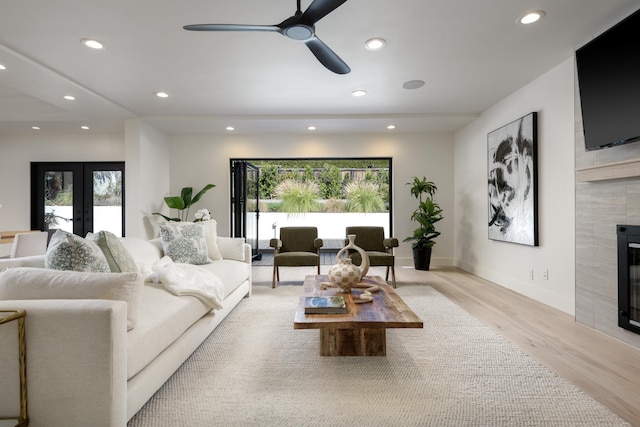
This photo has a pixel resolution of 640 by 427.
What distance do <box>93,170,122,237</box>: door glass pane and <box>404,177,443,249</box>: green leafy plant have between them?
5.42 metres

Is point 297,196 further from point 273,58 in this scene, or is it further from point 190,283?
point 190,283

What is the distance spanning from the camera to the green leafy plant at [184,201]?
5871mm

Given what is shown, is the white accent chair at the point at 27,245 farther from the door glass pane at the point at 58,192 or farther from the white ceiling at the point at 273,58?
the door glass pane at the point at 58,192

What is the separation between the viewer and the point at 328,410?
5.60ft

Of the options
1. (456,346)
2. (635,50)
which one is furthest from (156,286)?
(635,50)

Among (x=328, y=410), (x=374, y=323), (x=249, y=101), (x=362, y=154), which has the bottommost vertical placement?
(x=328, y=410)

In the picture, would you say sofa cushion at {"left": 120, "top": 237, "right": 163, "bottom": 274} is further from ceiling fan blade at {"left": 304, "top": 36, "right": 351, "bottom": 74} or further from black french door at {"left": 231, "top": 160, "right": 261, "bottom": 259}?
black french door at {"left": 231, "top": 160, "right": 261, "bottom": 259}

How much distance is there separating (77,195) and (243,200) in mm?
3189

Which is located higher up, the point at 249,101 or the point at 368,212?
the point at 249,101

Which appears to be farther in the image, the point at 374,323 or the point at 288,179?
the point at 288,179

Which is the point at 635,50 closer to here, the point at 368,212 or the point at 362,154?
the point at 362,154

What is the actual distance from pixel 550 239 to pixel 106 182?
23.8 feet

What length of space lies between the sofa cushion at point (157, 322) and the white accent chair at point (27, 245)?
7.18ft

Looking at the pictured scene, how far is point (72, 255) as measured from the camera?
188 centimetres
